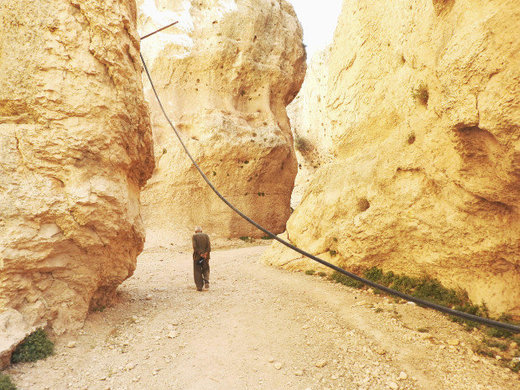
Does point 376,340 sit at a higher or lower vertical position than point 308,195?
lower

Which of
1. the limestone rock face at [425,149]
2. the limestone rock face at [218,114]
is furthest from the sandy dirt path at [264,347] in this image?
the limestone rock face at [218,114]

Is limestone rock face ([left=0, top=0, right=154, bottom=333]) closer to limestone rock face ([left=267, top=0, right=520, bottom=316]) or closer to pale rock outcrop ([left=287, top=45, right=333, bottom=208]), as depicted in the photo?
limestone rock face ([left=267, top=0, right=520, bottom=316])

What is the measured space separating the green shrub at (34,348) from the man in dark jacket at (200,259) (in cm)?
368

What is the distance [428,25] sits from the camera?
5.92 m

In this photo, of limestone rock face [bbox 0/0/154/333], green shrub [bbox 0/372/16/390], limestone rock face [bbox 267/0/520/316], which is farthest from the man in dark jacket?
green shrub [bbox 0/372/16/390]

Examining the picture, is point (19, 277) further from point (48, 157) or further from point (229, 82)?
point (229, 82)

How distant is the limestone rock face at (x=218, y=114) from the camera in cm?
1565

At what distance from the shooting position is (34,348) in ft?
13.8

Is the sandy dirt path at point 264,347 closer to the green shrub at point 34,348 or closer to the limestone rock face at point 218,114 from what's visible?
the green shrub at point 34,348

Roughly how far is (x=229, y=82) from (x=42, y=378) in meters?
15.3

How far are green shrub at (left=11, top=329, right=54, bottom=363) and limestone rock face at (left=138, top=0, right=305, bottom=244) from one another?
34.1 feet

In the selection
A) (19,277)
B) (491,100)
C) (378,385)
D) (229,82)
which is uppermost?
(229,82)

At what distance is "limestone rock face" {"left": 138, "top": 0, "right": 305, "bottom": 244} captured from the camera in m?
15.6

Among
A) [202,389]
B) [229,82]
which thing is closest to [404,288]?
[202,389]
